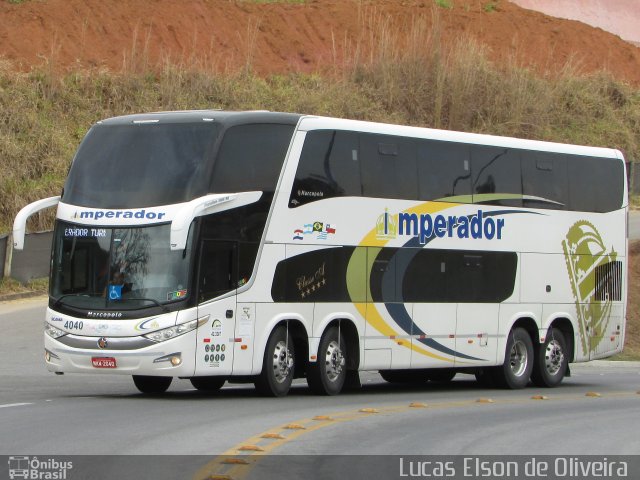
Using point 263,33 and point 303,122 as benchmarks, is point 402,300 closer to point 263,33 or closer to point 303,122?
point 303,122

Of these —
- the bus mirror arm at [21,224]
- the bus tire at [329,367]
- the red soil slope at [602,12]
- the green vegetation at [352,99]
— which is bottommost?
the bus tire at [329,367]

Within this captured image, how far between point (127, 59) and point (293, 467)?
38071mm

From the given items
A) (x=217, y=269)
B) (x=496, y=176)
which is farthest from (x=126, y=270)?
(x=496, y=176)

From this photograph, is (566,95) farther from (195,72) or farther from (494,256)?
(494,256)

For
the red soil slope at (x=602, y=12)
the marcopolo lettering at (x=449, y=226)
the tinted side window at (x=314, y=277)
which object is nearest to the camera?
the tinted side window at (x=314, y=277)

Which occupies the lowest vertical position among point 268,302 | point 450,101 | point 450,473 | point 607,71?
point 450,473

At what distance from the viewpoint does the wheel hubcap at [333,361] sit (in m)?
19.4

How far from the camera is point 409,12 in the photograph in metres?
64.9

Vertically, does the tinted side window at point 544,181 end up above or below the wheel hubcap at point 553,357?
above

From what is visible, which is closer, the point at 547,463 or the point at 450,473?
the point at 450,473

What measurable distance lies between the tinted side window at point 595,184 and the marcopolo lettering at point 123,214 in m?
8.96

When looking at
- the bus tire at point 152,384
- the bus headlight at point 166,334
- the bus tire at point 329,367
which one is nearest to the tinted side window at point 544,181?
the bus tire at point 329,367

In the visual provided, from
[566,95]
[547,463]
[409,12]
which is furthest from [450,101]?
[547,463]

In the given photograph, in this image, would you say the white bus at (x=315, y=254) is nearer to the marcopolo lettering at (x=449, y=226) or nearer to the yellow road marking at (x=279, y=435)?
the marcopolo lettering at (x=449, y=226)
